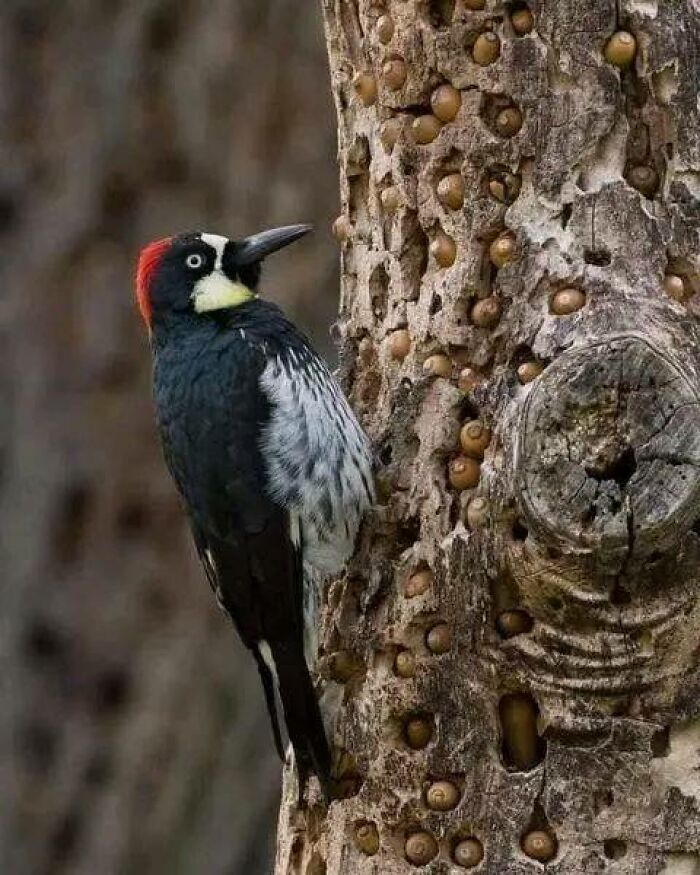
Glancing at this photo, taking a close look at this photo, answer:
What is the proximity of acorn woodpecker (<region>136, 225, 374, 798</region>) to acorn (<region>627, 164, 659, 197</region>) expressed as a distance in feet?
2.61

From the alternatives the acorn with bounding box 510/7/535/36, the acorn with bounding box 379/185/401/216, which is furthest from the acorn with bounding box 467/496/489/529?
the acorn with bounding box 510/7/535/36

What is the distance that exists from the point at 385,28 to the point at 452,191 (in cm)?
39

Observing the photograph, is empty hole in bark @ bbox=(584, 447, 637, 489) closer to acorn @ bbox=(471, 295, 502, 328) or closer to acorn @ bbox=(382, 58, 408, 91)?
acorn @ bbox=(471, 295, 502, 328)

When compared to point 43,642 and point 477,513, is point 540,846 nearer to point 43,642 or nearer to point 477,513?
point 477,513

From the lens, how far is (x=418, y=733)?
384 cm

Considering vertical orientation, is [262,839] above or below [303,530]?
below

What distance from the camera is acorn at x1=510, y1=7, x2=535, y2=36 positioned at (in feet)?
12.4

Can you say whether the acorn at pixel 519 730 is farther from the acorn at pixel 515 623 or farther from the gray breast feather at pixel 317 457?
the gray breast feather at pixel 317 457

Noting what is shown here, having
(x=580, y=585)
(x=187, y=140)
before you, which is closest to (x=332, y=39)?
(x=580, y=585)

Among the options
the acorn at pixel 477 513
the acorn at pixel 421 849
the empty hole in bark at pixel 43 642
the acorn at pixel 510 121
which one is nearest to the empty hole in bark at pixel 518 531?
the acorn at pixel 477 513

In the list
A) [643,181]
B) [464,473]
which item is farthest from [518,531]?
[643,181]

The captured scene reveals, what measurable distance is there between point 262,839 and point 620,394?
3.14 meters

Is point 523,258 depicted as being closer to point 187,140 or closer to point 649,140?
point 649,140

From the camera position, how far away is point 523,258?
3.78 metres
